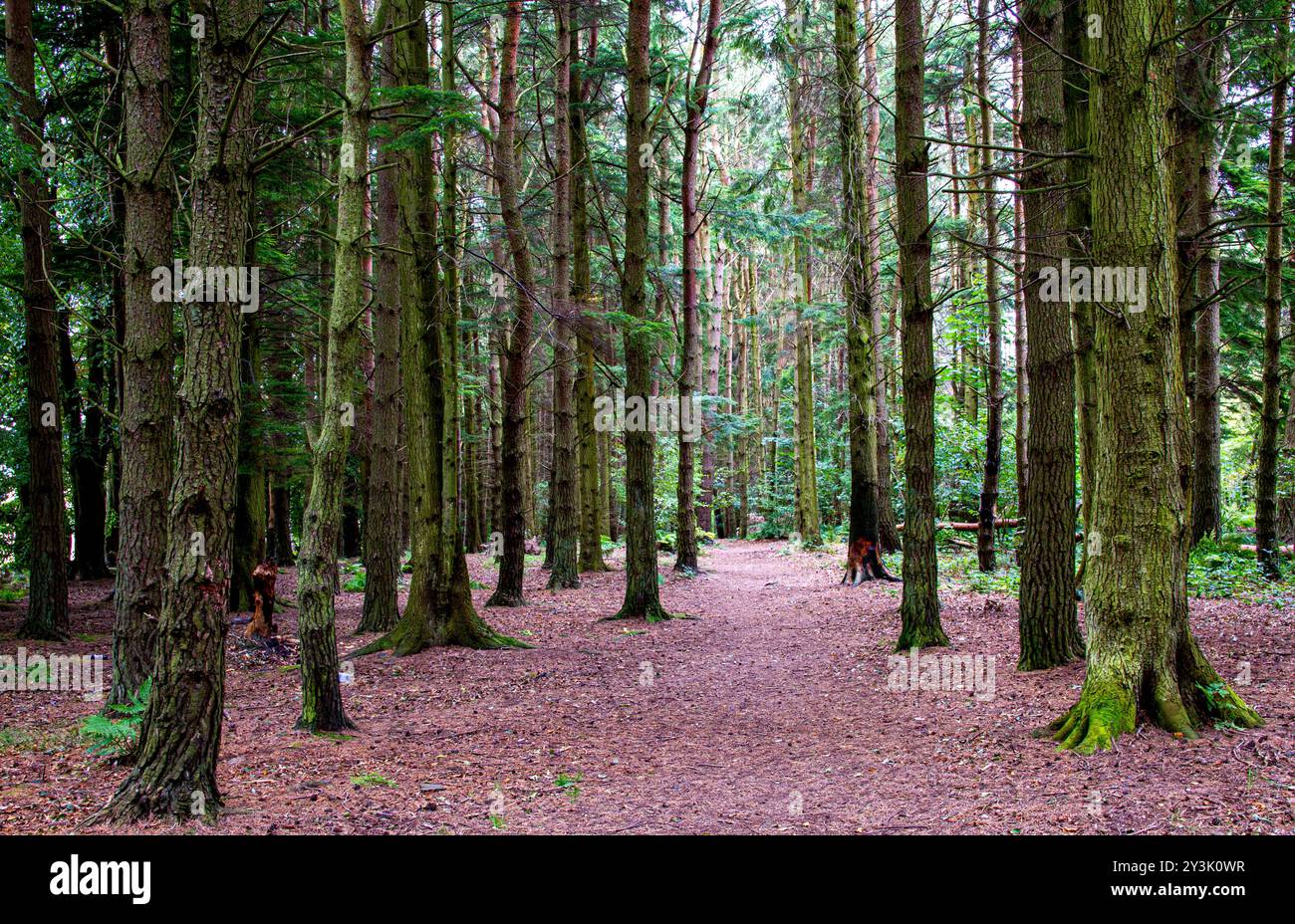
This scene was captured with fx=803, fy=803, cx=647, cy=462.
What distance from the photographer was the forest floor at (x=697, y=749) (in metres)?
4.74

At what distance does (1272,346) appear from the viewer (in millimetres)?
10719

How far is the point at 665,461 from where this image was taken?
38625mm

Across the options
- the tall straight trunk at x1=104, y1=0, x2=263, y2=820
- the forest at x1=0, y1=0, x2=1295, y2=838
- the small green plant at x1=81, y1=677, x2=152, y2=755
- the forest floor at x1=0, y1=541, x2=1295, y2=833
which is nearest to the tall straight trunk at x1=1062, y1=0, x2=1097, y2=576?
the forest at x1=0, y1=0, x2=1295, y2=838

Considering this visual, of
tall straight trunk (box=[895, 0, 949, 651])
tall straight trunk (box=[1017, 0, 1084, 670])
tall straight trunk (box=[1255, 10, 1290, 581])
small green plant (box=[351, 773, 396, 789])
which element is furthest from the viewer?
tall straight trunk (box=[1255, 10, 1290, 581])

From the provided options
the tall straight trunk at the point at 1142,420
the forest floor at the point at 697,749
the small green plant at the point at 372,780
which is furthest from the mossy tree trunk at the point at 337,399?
the tall straight trunk at the point at 1142,420

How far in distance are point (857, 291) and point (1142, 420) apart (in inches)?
368

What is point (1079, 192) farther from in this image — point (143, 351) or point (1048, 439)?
point (143, 351)

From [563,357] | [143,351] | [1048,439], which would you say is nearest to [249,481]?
[563,357]

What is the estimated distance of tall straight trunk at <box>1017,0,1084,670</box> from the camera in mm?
7848

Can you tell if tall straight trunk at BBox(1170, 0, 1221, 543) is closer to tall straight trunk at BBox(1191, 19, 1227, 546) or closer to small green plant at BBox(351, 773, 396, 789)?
tall straight trunk at BBox(1191, 19, 1227, 546)

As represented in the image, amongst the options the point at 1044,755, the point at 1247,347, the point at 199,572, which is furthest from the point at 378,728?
the point at 1247,347

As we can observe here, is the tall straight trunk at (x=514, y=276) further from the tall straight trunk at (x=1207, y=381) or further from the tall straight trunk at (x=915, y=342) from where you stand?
the tall straight trunk at (x=1207, y=381)

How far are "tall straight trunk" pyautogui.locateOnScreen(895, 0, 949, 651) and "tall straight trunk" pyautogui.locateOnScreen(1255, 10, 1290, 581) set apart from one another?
433cm
